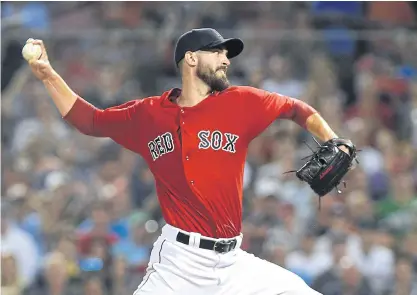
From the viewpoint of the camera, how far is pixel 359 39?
464 inches

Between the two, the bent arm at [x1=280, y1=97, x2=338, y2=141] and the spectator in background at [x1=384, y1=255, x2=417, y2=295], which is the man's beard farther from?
the spectator in background at [x1=384, y1=255, x2=417, y2=295]

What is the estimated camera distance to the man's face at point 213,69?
636 centimetres

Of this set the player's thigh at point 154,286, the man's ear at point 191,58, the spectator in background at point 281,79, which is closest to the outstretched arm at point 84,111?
the man's ear at point 191,58

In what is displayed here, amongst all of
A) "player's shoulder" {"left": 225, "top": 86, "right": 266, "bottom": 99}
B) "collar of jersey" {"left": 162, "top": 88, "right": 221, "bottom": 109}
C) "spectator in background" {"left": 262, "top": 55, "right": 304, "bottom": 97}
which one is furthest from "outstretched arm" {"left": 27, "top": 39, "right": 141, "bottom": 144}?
"spectator in background" {"left": 262, "top": 55, "right": 304, "bottom": 97}

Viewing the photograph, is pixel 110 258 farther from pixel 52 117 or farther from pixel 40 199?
pixel 52 117

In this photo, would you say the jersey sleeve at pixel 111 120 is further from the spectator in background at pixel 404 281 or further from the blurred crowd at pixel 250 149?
the spectator in background at pixel 404 281

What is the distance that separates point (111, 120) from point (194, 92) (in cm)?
54

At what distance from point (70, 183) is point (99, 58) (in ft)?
6.07

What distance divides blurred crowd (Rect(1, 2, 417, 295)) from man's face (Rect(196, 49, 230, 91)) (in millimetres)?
3922

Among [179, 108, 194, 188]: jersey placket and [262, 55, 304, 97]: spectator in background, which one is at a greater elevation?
[179, 108, 194, 188]: jersey placket

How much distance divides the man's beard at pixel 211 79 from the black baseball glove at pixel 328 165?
691 millimetres

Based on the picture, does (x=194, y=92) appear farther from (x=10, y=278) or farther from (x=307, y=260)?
(x=10, y=278)

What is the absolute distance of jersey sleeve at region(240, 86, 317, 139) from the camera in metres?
6.27

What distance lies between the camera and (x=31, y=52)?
6.46 m
